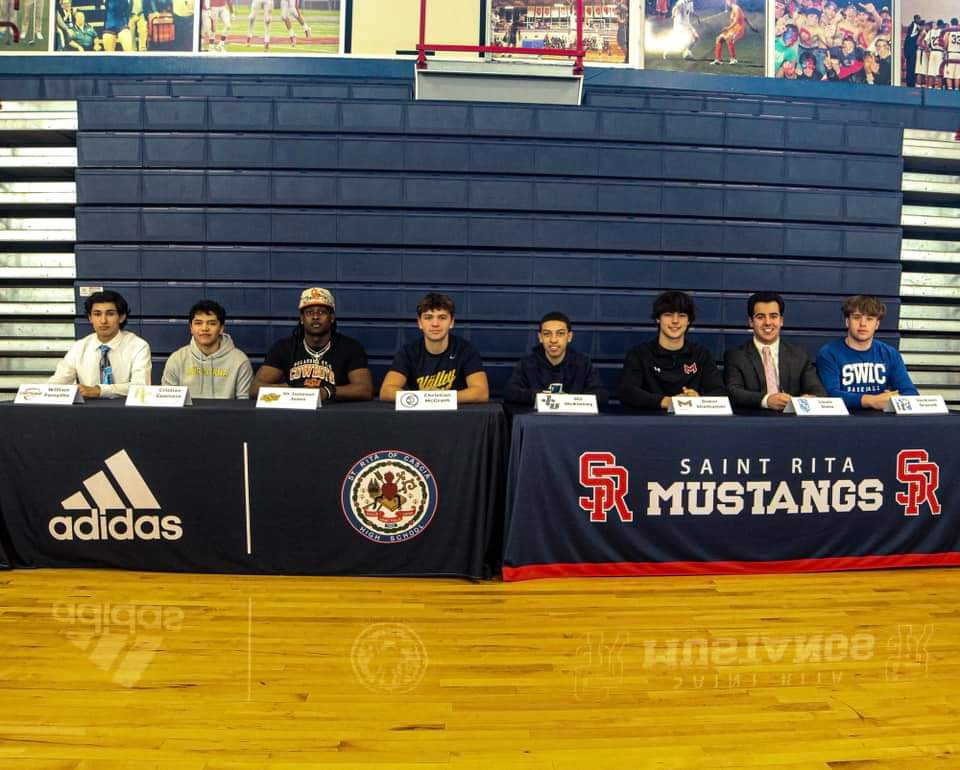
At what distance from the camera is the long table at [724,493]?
2516 millimetres

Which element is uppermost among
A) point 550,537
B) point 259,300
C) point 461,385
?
point 259,300

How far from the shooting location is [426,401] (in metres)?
2.55

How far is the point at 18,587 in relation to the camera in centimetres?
241

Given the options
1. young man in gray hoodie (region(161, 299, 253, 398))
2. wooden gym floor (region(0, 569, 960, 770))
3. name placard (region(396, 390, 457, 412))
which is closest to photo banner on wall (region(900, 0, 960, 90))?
wooden gym floor (region(0, 569, 960, 770))

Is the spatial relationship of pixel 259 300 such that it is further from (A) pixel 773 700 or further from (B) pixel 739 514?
(A) pixel 773 700

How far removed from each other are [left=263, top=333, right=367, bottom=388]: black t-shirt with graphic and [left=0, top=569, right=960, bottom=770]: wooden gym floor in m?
1.05

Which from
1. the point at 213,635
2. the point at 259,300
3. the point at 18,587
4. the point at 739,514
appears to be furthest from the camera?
the point at 259,300

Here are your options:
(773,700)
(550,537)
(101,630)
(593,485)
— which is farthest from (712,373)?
(101,630)

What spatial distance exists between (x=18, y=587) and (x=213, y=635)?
941 millimetres

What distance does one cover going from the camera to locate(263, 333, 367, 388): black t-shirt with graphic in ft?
10.6

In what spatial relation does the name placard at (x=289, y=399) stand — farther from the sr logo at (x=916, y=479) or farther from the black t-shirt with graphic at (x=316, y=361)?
the sr logo at (x=916, y=479)

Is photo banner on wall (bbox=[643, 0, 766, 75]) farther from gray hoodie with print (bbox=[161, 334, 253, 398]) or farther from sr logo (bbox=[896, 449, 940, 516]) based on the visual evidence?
gray hoodie with print (bbox=[161, 334, 253, 398])

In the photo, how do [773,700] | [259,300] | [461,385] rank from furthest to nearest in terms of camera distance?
[259,300] → [461,385] → [773,700]

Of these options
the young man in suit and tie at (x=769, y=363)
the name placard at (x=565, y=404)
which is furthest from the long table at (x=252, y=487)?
the young man in suit and tie at (x=769, y=363)
